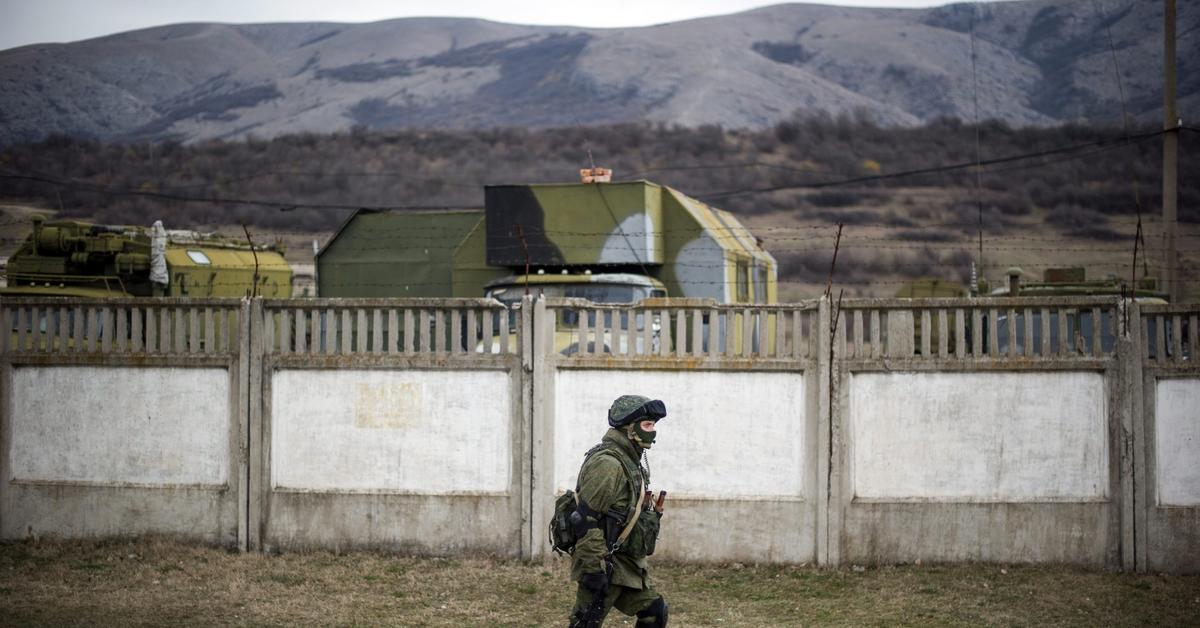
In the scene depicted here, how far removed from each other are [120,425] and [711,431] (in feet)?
17.3

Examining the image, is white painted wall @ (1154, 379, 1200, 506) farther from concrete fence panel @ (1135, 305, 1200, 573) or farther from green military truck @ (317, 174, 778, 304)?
green military truck @ (317, 174, 778, 304)

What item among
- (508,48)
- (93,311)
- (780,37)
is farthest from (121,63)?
(93,311)

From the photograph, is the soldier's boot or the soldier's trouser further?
the soldier's trouser

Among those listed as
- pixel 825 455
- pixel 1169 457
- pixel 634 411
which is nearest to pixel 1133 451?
pixel 1169 457

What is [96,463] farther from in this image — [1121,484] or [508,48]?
[508,48]

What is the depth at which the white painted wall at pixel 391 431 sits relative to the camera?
35.0ft

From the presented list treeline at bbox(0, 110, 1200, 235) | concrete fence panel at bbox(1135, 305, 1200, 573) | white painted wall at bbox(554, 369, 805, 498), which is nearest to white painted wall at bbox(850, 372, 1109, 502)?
concrete fence panel at bbox(1135, 305, 1200, 573)

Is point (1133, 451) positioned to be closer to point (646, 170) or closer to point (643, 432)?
point (643, 432)

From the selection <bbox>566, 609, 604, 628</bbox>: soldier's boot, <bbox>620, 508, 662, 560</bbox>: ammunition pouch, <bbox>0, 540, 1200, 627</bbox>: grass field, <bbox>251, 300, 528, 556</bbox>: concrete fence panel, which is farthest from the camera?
<bbox>251, 300, 528, 556</bbox>: concrete fence panel

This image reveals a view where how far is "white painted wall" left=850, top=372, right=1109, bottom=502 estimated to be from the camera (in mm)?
10141

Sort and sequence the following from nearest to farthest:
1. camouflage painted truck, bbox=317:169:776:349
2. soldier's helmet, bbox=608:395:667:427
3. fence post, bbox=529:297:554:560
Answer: soldier's helmet, bbox=608:395:667:427 < fence post, bbox=529:297:554:560 < camouflage painted truck, bbox=317:169:776:349

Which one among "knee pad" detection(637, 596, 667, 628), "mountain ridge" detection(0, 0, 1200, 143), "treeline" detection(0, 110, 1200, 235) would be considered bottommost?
"knee pad" detection(637, 596, 667, 628)

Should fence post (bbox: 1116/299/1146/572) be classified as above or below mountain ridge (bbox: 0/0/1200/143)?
below

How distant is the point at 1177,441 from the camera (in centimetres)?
1003
